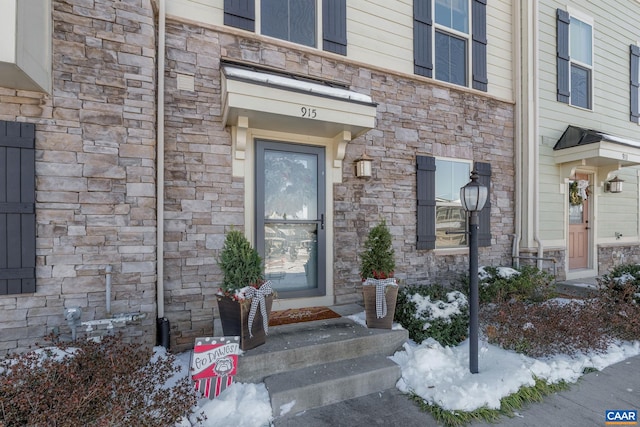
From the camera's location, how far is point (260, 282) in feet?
8.52

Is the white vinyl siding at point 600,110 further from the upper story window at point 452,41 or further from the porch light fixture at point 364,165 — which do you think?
the porch light fixture at point 364,165

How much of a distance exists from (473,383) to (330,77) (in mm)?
3533

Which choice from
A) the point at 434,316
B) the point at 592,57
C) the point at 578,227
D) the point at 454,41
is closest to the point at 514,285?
the point at 434,316

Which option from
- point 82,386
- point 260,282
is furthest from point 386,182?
point 82,386

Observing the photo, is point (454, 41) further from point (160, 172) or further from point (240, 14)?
point (160, 172)

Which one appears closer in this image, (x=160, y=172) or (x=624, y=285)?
(x=160, y=172)

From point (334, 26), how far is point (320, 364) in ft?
12.6

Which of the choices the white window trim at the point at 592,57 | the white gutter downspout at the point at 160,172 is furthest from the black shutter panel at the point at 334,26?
the white window trim at the point at 592,57

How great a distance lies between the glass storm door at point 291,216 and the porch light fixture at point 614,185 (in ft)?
20.6

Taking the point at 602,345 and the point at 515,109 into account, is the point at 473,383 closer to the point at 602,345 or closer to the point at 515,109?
the point at 602,345

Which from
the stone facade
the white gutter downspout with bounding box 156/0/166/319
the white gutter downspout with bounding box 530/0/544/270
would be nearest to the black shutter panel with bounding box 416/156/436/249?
the stone facade

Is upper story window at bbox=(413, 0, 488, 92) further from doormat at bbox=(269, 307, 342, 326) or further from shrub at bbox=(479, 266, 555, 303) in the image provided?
doormat at bbox=(269, 307, 342, 326)

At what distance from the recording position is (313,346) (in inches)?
100.0
